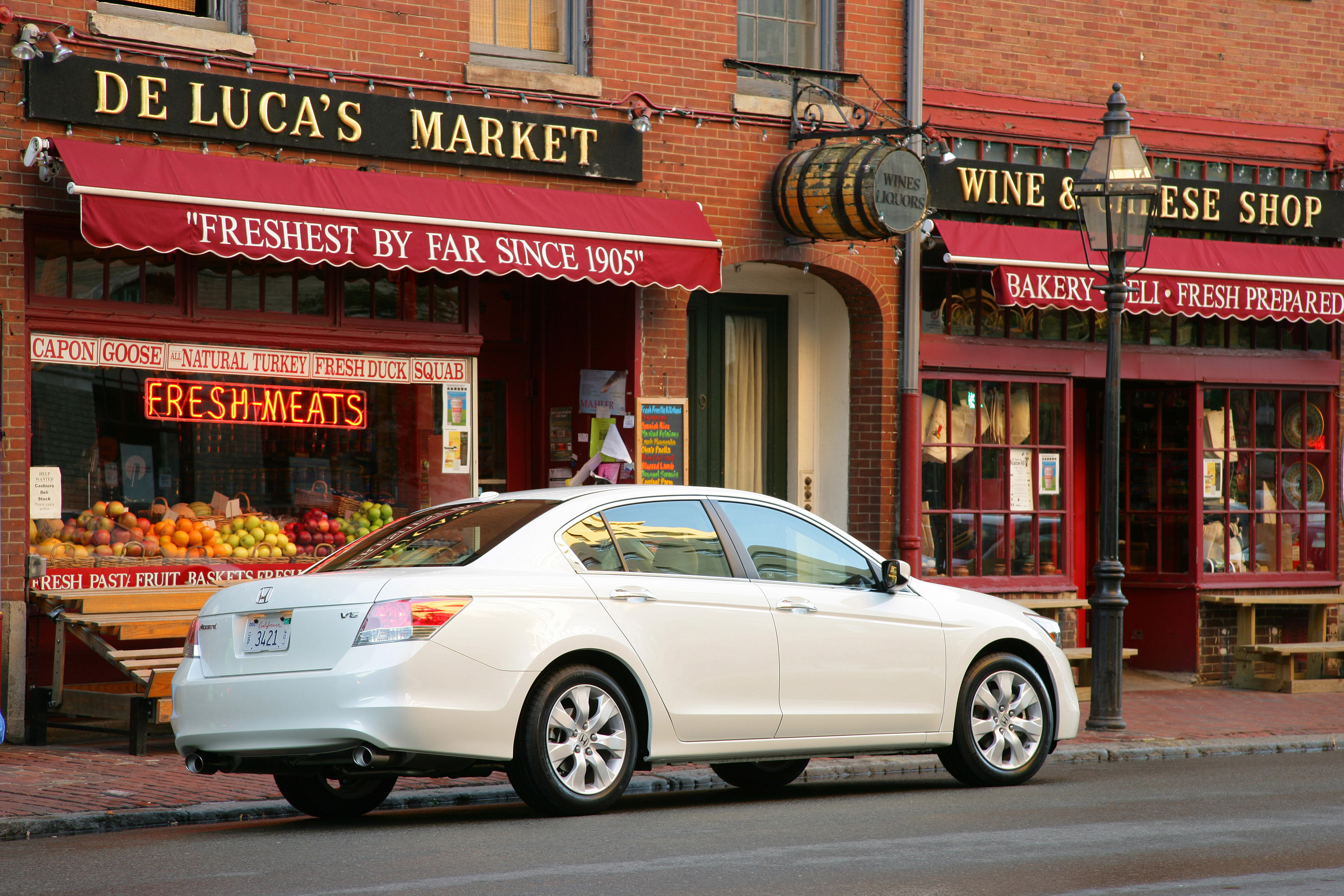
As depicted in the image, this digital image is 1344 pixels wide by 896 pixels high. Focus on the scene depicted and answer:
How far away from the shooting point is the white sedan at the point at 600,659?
726 centimetres

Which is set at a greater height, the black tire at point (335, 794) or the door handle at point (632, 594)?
the door handle at point (632, 594)

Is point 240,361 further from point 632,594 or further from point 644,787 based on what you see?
point 632,594

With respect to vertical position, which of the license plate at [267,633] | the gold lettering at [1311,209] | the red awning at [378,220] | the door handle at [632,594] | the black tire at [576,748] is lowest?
the black tire at [576,748]

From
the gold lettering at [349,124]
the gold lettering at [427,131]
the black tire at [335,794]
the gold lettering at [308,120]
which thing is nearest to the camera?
the black tire at [335,794]

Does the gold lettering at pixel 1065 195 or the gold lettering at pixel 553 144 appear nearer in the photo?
the gold lettering at pixel 553 144

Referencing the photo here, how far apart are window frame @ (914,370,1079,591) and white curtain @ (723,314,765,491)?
1321 mm

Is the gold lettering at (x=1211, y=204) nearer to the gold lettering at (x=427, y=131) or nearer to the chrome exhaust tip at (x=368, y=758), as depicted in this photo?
the gold lettering at (x=427, y=131)

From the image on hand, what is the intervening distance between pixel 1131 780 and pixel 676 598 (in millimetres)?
3076

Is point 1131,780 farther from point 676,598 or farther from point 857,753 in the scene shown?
point 676,598

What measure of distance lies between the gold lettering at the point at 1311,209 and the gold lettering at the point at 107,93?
10.2m

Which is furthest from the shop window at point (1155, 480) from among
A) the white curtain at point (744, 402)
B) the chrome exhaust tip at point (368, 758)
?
the chrome exhaust tip at point (368, 758)

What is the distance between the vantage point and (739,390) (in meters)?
14.3

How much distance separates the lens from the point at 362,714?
713 centimetres

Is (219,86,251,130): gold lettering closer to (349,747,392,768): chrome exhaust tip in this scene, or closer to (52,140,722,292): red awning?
(52,140,722,292): red awning
